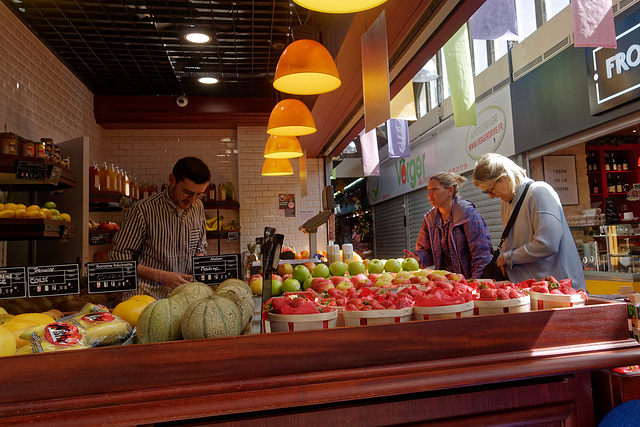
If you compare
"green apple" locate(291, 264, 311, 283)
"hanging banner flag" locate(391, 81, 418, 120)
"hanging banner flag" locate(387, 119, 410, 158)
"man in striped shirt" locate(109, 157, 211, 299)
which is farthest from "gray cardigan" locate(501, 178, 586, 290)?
"hanging banner flag" locate(387, 119, 410, 158)

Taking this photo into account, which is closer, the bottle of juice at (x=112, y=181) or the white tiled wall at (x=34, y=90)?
the white tiled wall at (x=34, y=90)

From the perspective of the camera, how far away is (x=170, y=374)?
115 centimetres

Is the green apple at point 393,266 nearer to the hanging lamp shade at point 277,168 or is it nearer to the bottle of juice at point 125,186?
the hanging lamp shade at point 277,168

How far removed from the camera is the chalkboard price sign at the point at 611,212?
202 inches

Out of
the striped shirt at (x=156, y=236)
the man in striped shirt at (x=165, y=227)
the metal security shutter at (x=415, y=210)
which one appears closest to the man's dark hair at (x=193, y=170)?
the man in striped shirt at (x=165, y=227)

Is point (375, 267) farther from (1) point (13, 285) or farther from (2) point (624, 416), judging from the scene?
(1) point (13, 285)

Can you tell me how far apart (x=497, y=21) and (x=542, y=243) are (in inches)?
70.8

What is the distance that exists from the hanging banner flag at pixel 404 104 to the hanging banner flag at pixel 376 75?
78.7 inches

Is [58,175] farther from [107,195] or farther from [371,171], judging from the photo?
[371,171]

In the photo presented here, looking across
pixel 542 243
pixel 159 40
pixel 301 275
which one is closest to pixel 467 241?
pixel 542 243

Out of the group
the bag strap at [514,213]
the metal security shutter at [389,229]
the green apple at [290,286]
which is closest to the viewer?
the green apple at [290,286]

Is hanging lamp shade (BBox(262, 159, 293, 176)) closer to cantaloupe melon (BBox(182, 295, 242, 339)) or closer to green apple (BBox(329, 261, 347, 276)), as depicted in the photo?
green apple (BBox(329, 261, 347, 276))

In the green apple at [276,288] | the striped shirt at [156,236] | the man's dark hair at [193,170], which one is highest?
the man's dark hair at [193,170]

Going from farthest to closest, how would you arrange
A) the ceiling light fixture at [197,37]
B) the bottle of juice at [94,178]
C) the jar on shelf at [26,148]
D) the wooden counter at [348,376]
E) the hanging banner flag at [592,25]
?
1. the bottle of juice at [94,178]
2. the ceiling light fixture at [197,37]
3. the jar on shelf at [26,148]
4. the hanging banner flag at [592,25]
5. the wooden counter at [348,376]
